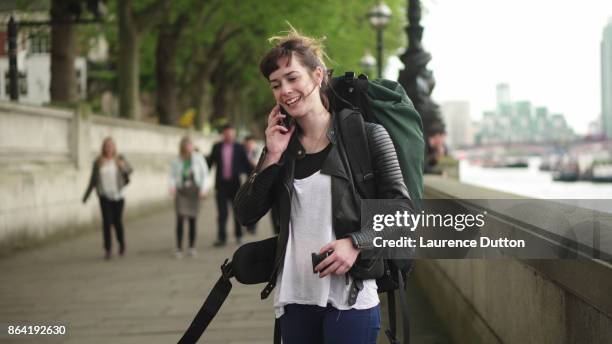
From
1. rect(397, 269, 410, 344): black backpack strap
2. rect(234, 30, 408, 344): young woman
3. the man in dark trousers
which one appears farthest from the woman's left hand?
the man in dark trousers

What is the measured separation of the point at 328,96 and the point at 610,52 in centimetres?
461

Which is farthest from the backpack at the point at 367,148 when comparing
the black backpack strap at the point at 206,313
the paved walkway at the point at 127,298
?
the paved walkway at the point at 127,298

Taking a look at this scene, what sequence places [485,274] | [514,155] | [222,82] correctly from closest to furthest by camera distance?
[485,274] < [222,82] < [514,155]

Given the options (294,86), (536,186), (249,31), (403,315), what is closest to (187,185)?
(294,86)

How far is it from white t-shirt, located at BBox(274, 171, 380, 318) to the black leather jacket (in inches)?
1.1

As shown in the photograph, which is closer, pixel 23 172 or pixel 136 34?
pixel 23 172

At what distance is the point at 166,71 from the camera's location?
1078 inches

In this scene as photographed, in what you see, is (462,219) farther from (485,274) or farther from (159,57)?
(159,57)

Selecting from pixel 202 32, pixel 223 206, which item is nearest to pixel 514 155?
pixel 202 32

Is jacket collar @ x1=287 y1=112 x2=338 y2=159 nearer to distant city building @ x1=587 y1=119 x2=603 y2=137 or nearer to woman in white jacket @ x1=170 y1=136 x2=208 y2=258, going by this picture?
woman in white jacket @ x1=170 y1=136 x2=208 y2=258

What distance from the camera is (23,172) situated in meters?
12.3

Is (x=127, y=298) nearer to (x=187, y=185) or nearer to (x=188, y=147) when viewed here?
(x=187, y=185)

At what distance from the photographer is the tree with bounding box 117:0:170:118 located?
69.3 ft

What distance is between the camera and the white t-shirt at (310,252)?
2535 mm
